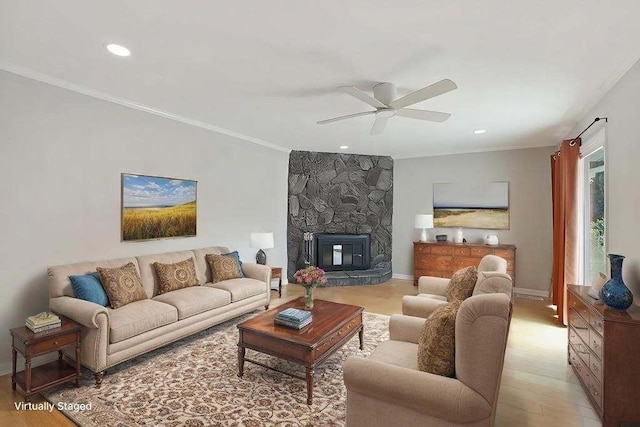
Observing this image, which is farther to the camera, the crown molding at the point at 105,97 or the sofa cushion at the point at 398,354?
the crown molding at the point at 105,97

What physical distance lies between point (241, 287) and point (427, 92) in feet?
10.2

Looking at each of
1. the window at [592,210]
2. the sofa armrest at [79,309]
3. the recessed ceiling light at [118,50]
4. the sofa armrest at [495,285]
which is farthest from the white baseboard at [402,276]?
the recessed ceiling light at [118,50]

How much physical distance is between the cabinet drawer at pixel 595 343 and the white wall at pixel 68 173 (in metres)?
4.46

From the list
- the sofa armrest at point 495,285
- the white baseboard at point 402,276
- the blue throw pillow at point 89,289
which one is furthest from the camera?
the white baseboard at point 402,276

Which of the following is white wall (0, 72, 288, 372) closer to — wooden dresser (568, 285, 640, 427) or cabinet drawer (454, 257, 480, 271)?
cabinet drawer (454, 257, 480, 271)

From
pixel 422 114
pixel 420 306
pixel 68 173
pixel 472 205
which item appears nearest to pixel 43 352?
pixel 68 173

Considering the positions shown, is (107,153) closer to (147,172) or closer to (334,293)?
(147,172)

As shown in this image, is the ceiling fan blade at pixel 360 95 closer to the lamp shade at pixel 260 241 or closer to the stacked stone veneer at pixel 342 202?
the lamp shade at pixel 260 241

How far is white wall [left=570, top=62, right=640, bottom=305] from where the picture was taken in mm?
2490

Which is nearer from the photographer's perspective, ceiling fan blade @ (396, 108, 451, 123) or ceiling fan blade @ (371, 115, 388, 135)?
ceiling fan blade @ (396, 108, 451, 123)

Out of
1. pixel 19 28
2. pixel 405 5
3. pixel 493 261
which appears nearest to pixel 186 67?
pixel 19 28

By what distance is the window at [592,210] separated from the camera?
3678 mm

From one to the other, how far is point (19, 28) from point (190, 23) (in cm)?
124

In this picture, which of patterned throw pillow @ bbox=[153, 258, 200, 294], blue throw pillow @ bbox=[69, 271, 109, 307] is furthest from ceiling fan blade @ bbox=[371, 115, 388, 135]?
blue throw pillow @ bbox=[69, 271, 109, 307]
